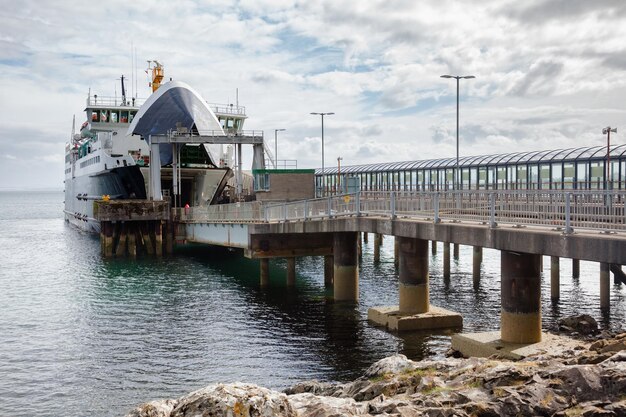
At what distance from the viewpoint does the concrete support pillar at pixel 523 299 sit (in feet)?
58.0

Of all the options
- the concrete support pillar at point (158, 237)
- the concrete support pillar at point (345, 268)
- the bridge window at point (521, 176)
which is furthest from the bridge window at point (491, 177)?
the concrete support pillar at point (158, 237)

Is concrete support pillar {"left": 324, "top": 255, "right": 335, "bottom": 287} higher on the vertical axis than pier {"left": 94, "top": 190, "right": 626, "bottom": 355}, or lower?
lower

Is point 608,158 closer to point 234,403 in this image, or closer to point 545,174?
point 545,174

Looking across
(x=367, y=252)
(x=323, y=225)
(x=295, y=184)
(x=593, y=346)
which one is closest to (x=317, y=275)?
(x=295, y=184)

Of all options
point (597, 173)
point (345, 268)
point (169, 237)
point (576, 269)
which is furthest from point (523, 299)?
point (169, 237)

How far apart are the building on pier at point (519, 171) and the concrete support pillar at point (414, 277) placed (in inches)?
532

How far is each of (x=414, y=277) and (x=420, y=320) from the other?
1586mm

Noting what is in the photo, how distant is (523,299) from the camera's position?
1772 centimetres

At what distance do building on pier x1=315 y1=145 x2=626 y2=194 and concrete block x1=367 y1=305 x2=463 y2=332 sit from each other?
13693 millimetres

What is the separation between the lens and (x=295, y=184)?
42312mm

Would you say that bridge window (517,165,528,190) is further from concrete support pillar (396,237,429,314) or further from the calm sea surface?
concrete support pillar (396,237,429,314)

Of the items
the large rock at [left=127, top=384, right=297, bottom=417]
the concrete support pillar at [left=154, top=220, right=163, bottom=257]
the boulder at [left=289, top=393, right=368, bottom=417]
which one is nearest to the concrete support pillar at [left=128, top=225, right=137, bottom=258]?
the concrete support pillar at [left=154, top=220, right=163, bottom=257]

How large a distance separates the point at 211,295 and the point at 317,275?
836 centimetres

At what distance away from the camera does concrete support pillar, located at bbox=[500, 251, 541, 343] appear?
17672mm
